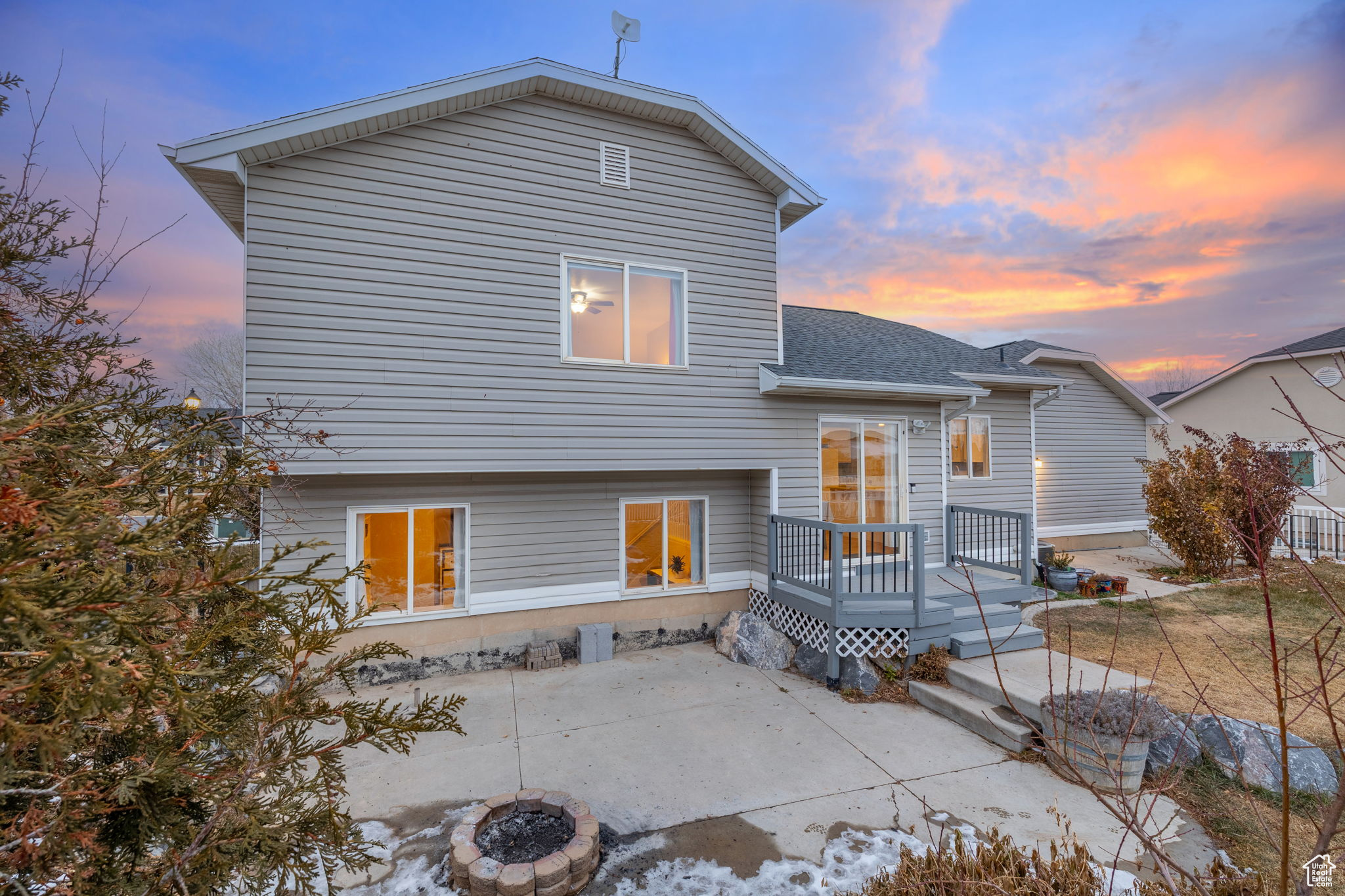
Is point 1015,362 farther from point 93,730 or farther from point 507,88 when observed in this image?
point 93,730

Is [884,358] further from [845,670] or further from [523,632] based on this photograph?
[523,632]

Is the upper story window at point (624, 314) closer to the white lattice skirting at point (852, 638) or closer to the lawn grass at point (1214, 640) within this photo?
the white lattice skirting at point (852, 638)

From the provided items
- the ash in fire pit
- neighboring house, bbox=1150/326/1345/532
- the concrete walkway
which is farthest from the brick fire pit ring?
neighboring house, bbox=1150/326/1345/532

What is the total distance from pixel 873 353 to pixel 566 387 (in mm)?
5506

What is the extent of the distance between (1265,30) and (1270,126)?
4.31ft

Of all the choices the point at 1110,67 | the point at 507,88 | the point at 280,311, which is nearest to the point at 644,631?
the point at 280,311

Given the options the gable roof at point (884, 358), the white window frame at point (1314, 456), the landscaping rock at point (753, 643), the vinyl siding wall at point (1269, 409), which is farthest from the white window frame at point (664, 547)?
the white window frame at point (1314, 456)

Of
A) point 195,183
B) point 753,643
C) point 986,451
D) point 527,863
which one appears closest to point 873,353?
point 986,451

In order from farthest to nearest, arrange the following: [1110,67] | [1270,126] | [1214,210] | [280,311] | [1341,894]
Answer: [1214,210]
[1110,67]
[1270,126]
[280,311]
[1341,894]

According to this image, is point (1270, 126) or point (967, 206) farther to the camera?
point (967, 206)

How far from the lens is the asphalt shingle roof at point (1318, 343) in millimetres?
13484

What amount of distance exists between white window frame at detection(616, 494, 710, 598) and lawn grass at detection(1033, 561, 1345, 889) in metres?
4.04

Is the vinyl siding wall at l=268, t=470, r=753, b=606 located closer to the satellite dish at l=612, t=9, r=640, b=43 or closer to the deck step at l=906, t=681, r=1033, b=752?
the deck step at l=906, t=681, r=1033, b=752

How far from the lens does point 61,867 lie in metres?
1.33
